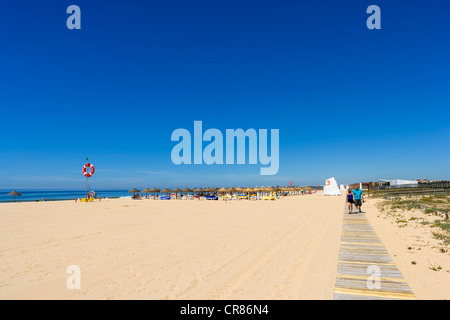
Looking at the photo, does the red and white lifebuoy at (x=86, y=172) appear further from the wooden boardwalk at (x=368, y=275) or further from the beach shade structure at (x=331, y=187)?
the beach shade structure at (x=331, y=187)

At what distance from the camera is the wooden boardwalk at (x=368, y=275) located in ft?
11.6

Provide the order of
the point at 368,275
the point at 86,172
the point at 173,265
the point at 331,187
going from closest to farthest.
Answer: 1. the point at 368,275
2. the point at 173,265
3. the point at 86,172
4. the point at 331,187

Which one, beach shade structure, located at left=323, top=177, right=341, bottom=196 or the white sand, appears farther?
beach shade structure, located at left=323, top=177, right=341, bottom=196

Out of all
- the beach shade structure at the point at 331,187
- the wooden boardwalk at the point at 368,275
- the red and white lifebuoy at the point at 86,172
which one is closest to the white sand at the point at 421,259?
the wooden boardwalk at the point at 368,275

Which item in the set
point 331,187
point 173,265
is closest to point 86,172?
point 173,265

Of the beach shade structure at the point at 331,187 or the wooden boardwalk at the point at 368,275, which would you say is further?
the beach shade structure at the point at 331,187

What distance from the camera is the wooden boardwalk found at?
3.53 m

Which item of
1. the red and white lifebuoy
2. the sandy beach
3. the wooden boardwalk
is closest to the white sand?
→ the wooden boardwalk

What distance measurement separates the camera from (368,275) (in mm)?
4238

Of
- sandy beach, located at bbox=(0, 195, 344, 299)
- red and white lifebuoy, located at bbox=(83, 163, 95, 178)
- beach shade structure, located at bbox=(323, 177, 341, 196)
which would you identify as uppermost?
red and white lifebuoy, located at bbox=(83, 163, 95, 178)

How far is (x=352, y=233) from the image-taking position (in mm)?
8164

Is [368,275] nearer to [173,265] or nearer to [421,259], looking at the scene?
[421,259]

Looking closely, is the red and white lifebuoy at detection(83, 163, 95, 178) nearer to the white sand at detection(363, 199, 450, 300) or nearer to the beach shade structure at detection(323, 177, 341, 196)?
the white sand at detection(363, 199, 450, 300)
